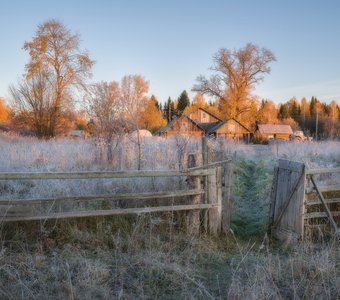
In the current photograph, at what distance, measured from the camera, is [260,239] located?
5.54 m

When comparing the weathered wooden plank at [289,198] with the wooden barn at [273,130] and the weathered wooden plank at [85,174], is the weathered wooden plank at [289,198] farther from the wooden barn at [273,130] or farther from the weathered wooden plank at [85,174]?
the wooden barn at [273,130]

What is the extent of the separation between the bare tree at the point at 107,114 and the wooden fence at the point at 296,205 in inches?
216

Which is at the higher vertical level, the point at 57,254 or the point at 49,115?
the point at 49,115

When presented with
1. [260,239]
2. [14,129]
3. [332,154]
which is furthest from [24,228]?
[14,129]

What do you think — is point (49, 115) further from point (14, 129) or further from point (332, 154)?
point (332, 154)

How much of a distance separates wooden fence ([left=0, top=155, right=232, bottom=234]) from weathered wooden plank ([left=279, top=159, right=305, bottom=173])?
943 millimetres

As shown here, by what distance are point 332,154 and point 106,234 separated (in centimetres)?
1398

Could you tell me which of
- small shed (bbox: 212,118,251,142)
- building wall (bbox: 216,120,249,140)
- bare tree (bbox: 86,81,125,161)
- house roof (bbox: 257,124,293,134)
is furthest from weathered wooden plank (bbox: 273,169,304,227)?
house roof (bbox: 257,124,293,134)

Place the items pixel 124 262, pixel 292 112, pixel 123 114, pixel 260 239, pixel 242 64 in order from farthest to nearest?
pixel 292 112
pixel 242 64
pixel 123 114
pixel 260 239
pixel 124 262

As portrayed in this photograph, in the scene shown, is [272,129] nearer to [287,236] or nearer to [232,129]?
[232,129]

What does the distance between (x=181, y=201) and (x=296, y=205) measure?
1.92 metres

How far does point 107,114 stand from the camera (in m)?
10.8

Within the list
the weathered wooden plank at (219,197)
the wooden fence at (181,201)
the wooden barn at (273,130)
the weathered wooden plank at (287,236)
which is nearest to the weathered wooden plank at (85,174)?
Result: the wooden fence at (181,201)

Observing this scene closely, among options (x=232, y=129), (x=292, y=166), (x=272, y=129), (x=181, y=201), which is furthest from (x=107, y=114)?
(x=272, y=129)
